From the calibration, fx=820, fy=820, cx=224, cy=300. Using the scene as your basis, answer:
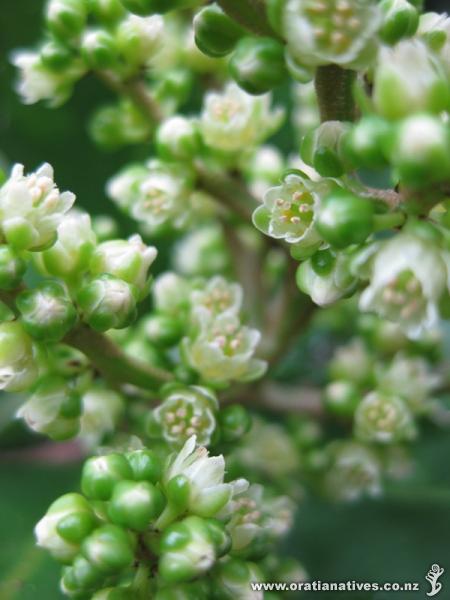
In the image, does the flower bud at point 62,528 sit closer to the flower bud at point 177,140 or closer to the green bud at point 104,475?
the green bud at point 104,475

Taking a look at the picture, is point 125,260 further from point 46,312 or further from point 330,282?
point 330,282

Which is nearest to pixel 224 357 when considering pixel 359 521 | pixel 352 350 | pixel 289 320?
pixel 289 320

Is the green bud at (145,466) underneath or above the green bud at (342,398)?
above

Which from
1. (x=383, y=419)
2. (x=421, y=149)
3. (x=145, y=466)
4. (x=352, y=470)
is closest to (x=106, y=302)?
(x=145, y=466)

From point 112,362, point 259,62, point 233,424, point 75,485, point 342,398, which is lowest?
point 75,485

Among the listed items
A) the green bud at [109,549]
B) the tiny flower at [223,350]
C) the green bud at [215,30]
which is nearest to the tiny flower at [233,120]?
the tiny flower at [223,350]

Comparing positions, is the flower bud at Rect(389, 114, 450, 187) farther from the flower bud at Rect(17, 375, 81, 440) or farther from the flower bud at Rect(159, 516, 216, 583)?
the flower bud at Rect(17, 375, 81, 440)
